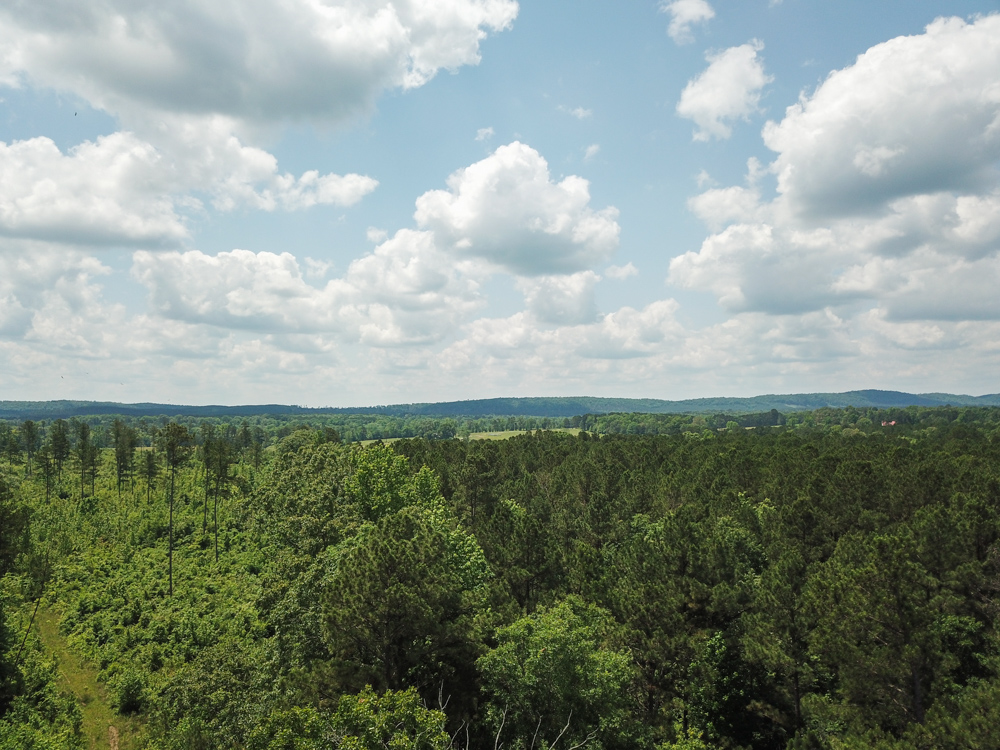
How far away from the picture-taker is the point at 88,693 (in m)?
38.8

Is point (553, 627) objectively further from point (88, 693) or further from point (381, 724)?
point (88, 693)

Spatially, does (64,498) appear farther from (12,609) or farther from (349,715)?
(349,715)

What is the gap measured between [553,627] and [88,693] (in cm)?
3812

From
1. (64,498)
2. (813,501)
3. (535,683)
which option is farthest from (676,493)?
(64,498)

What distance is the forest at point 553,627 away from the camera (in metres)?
21.0

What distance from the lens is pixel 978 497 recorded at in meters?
29.2

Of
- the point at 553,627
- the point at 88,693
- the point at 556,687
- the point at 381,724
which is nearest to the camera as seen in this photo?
the point at 381,724

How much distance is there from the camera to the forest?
20953 millimetres

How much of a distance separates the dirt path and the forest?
21 cm

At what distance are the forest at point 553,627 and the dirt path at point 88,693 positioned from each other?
206 mm

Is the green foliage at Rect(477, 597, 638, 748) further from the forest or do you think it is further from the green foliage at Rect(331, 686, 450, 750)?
the green foliage at Rect(331, 686, 450, 750)

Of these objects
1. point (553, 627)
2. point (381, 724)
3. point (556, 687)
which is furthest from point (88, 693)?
point (381, 724)

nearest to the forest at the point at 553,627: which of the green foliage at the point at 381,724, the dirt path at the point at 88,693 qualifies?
the green foliage at the point at 381,724

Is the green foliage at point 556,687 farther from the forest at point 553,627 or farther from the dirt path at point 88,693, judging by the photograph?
the dirt path at point 88,693
